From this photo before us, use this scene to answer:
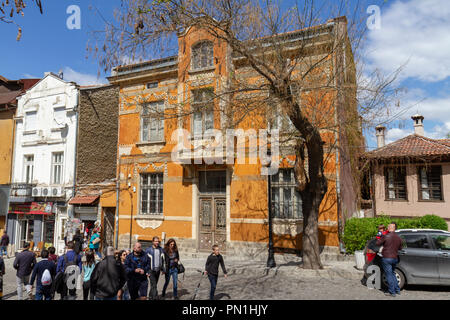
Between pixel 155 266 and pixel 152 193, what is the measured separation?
9.49 meters

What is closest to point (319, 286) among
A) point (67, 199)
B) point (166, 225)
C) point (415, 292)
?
point (415, 292)

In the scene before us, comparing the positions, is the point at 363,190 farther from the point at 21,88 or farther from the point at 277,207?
the point at 21,88

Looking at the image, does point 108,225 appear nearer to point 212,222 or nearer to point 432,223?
point 212,222

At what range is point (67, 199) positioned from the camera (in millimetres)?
18875

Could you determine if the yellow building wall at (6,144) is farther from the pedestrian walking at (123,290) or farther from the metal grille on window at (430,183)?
the metal grille on window at (430,183)

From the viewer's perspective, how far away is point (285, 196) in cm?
1445

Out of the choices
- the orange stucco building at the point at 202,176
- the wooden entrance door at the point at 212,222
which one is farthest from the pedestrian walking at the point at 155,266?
the wooden entrance door at the point at 212,222

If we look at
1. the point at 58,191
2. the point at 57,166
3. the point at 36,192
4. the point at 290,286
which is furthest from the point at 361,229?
the point at 36,192

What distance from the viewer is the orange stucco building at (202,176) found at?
44.1 feet

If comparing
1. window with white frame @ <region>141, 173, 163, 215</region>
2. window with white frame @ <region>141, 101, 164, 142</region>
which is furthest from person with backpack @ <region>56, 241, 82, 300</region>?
window with white frame @ <region>141, 101, 164, 142</region>

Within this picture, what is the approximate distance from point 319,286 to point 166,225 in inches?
357

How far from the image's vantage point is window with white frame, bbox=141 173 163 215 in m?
17.1

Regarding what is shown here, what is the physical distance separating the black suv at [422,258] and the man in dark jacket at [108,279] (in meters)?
7.02

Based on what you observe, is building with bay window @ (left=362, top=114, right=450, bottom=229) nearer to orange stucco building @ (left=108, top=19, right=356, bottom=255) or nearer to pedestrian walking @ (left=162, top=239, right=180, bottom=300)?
orange stucco building @ (left=108, top=19, right=356, bottom=255)
